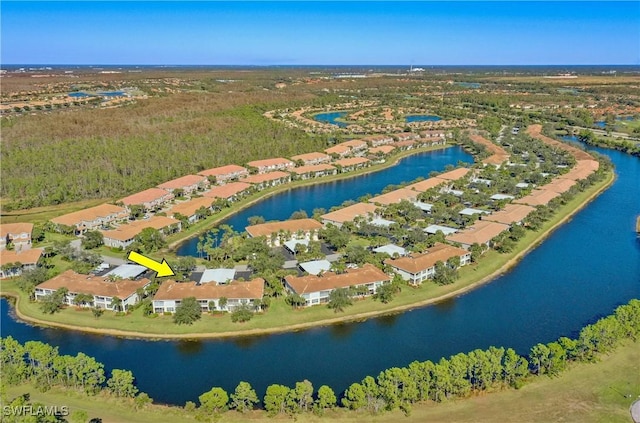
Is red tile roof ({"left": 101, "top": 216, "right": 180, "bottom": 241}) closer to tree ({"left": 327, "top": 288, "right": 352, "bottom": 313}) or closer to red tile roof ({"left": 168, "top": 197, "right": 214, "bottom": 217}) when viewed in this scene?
red tile roof ({"left": 168, "top": 197, "right": 214, "bottom": 217})

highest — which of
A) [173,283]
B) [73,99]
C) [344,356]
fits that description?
[73,99]

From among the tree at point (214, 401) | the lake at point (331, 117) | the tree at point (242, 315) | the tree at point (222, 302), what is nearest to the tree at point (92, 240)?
the tree at point (222, 302)

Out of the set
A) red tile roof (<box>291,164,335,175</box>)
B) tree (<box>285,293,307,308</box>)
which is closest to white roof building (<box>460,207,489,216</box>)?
tree (<box>285,293,307,308</box>)

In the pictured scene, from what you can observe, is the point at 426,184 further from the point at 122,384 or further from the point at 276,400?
the point at 122,384

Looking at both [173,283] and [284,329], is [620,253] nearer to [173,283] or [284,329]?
[284,329]

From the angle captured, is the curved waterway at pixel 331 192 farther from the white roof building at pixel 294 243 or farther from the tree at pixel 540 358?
the tree at pixel 540 358

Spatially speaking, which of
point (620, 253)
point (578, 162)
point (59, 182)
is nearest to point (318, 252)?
point (620, 253)
